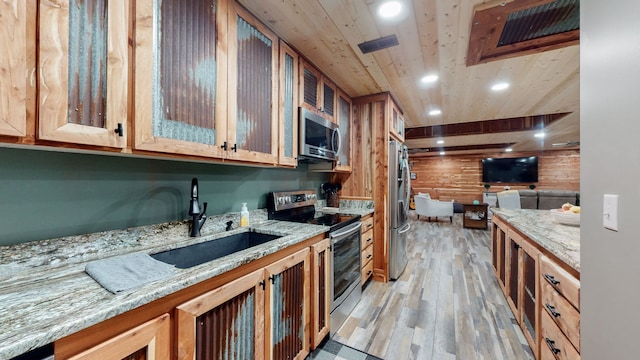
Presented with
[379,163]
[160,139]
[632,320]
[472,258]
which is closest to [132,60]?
[160,139]

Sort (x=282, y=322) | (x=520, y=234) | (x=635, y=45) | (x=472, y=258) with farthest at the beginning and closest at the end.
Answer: (x=472, y=258) < (x=520, y=234) < (x=282, y=322) < (x=635, y=45)

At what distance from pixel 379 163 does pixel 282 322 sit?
2222mm

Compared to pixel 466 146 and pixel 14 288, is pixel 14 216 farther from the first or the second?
pixel 466 146

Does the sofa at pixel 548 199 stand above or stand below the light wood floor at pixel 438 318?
above

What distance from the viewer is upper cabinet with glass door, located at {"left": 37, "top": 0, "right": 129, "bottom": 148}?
78cm

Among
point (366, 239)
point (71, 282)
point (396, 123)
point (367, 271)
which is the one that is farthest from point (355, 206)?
point (71, 282)

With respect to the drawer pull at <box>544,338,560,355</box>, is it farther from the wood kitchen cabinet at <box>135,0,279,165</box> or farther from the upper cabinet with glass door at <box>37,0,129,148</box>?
the upper cabinet with glass door at <box>37,0,129,148</box>

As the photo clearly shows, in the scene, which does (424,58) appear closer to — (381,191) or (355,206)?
(381,191)

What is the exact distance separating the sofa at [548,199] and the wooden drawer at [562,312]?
4.71 metres

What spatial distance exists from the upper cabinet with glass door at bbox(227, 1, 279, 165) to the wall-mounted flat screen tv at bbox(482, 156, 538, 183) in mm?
9469

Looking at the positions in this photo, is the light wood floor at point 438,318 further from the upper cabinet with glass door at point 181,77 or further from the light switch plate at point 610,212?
the upper cabinet with glass door at point 181,77

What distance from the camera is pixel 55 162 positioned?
105 centimetres

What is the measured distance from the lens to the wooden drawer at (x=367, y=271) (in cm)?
275

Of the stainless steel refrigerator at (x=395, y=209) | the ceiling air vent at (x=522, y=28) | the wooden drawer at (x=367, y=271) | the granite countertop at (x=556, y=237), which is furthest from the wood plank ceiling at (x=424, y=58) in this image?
the wooden drawer at (x=367, y=271)
